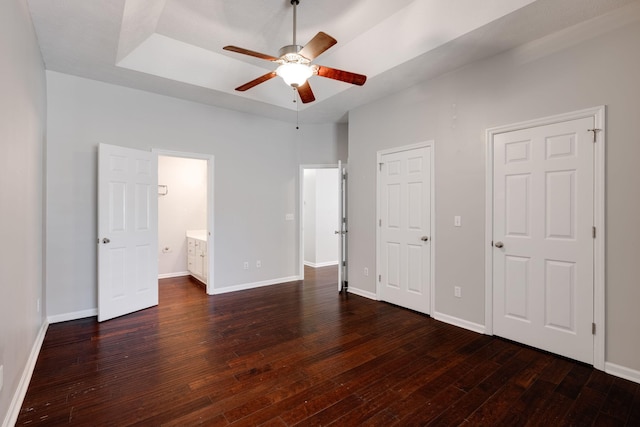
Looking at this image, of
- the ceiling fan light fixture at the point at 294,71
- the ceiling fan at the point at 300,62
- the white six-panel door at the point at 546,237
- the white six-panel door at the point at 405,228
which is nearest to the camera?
the ceiling fan at the point at 300,62

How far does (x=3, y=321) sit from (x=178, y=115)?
3.22 metres

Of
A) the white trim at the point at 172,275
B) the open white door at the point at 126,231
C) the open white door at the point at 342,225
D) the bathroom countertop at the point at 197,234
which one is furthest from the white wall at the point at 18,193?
the open white door at the point at 342,225

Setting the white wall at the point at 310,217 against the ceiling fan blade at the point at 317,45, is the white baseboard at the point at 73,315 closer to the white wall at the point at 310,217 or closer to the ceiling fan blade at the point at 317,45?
Answer: the ceiling fan blade at the point at 317,45

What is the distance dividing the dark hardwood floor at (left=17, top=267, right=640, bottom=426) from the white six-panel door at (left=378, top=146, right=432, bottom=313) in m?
0.41

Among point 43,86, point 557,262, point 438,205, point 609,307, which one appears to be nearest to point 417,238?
point 438,205

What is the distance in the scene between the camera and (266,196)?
509 centimetres

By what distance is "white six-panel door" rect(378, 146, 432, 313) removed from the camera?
3.65 meters

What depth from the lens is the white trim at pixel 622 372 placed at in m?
2.26

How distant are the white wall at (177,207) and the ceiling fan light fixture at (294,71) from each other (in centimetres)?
379

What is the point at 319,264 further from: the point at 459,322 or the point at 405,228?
the point at 459,322

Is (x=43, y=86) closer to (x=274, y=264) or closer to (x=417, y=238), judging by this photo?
(x=274, y=264)

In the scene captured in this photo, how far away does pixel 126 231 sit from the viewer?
367cm

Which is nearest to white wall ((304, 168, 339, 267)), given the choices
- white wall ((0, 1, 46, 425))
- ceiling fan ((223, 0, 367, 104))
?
ceiling fan ((223, 0, 367, 104))

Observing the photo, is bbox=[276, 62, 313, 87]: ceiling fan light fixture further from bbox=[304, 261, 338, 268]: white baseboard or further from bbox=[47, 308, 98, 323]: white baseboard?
bbox=[304, 261, 338, 268]: white baseboard
